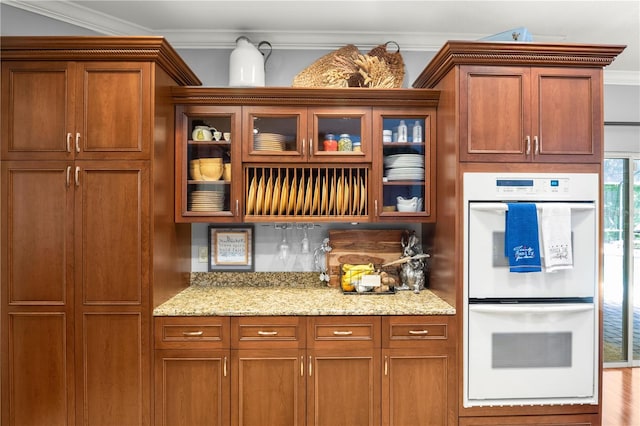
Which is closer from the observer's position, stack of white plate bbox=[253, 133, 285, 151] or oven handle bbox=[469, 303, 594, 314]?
oven handle bbox=[469, 303, 594, 314]

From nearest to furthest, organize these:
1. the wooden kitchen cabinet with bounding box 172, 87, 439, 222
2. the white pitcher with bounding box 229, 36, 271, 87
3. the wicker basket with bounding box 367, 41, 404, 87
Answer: the wooden kitchen cabinet with bounding box 172, 87, 439, 222 → the white pitcher with bounding box 229, 36, 271, 87 → the wicker basket with bounding box 367, 41, 404, 87

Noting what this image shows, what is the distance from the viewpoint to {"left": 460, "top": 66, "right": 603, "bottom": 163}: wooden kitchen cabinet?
77.5 inches

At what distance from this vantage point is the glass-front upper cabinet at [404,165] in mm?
2289

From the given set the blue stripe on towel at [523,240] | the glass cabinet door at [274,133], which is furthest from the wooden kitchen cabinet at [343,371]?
the glass cabinet door at [274,133]

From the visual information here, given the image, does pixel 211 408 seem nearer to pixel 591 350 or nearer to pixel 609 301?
pixel 591 350

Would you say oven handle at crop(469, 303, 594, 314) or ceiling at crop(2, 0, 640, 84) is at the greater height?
ceiling at crop(2, 0, 640, 84)

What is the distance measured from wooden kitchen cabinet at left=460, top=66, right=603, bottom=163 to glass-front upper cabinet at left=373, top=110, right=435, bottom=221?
345mm

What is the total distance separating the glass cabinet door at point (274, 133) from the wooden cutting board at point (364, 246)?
2.14 ft

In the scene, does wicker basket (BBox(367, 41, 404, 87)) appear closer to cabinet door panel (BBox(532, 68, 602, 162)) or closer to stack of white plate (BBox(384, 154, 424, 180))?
stack of white plate (BBox(384, 154, 424, 180))

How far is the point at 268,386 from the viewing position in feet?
6.41

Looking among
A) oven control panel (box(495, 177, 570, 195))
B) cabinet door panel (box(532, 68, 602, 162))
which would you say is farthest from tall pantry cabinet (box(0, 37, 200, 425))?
cabinet door panel (box(532, 68, 602, 162))

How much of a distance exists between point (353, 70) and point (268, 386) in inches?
79.9

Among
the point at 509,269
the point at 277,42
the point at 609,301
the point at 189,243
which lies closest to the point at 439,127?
the point at 509,269

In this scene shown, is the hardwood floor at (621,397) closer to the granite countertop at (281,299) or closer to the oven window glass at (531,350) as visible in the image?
the oven window glass at (531,350)
